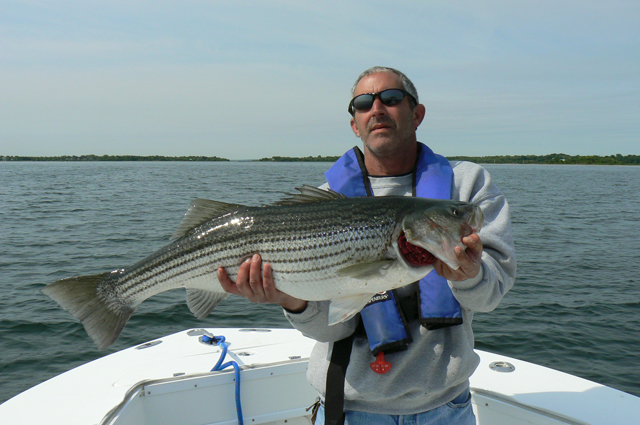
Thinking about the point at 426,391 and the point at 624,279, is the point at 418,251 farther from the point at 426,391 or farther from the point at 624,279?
the point at 624,279

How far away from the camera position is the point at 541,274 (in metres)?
14.7

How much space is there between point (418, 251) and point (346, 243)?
475mm

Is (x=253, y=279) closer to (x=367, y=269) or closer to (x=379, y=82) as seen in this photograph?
(x=367, y=269)

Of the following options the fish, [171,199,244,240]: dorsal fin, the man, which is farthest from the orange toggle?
[171,199,244,240]: dorsal fin

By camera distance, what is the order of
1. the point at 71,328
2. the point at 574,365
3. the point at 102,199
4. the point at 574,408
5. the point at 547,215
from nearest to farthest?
the point at 574,408, the point at 574,365, the point at 71,328, the point at 547,215, the point at 102,199

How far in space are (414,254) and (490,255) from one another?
517 mm

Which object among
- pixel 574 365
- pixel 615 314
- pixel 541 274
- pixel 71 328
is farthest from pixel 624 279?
pixel 71 328

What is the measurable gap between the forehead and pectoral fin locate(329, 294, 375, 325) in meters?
1.60

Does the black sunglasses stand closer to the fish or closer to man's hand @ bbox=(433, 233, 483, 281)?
the fish

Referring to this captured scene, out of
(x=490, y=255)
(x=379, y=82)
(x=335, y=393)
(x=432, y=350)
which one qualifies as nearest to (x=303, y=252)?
(x=335, y=393)

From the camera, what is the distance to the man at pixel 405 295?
308cm

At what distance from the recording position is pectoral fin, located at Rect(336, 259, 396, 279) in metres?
2.99

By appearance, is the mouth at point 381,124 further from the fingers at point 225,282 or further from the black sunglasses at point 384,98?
the fingers at point 225,282

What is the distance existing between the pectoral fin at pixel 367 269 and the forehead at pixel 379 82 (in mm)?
1412
